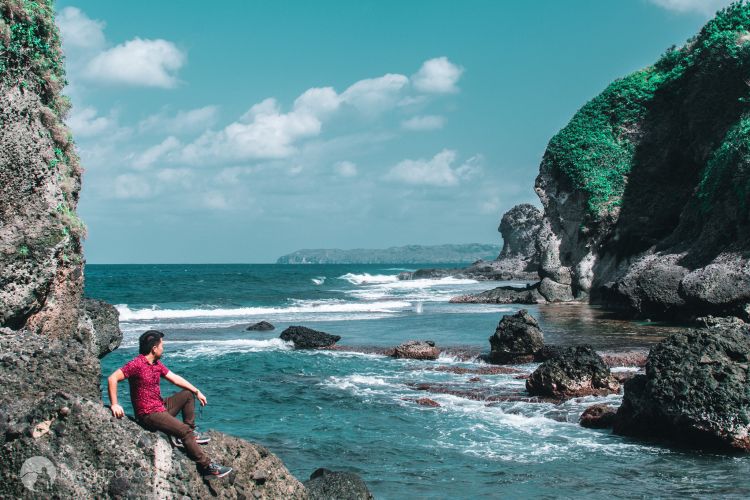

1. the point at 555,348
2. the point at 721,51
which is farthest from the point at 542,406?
the point at 721,51

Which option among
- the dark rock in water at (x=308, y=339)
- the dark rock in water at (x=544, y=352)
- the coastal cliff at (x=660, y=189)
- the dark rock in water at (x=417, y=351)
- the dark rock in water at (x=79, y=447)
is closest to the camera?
the dark rock in water at (x=79, y=447)

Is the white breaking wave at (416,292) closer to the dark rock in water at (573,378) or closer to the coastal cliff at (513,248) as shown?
the coastal cliff at (513,248)

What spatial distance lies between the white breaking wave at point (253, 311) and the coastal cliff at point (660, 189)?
285 inches

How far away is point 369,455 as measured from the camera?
11.6 meters

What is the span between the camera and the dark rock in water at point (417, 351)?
21.9m

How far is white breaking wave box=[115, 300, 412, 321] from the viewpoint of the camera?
40469 millimetres

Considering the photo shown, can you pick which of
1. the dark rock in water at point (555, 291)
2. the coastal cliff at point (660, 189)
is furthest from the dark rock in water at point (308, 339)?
the dark rock in water at point (555, 291)

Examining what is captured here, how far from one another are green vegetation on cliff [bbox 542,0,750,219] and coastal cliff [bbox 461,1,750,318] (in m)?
0.06

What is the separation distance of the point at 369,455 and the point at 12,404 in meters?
6.72

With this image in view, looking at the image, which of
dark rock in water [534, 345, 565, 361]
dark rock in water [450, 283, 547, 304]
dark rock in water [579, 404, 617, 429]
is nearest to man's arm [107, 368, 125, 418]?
dark rock in water [579, 404, 617, 429]

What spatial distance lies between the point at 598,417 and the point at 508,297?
3122 centimetres

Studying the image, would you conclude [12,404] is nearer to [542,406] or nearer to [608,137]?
[542,406]

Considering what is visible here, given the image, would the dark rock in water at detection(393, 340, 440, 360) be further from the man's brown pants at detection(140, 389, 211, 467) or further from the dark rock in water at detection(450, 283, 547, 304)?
the dark rock in water at detection(450, 283, 547, 304)

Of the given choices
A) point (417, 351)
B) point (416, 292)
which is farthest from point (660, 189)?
point (416, 292)
